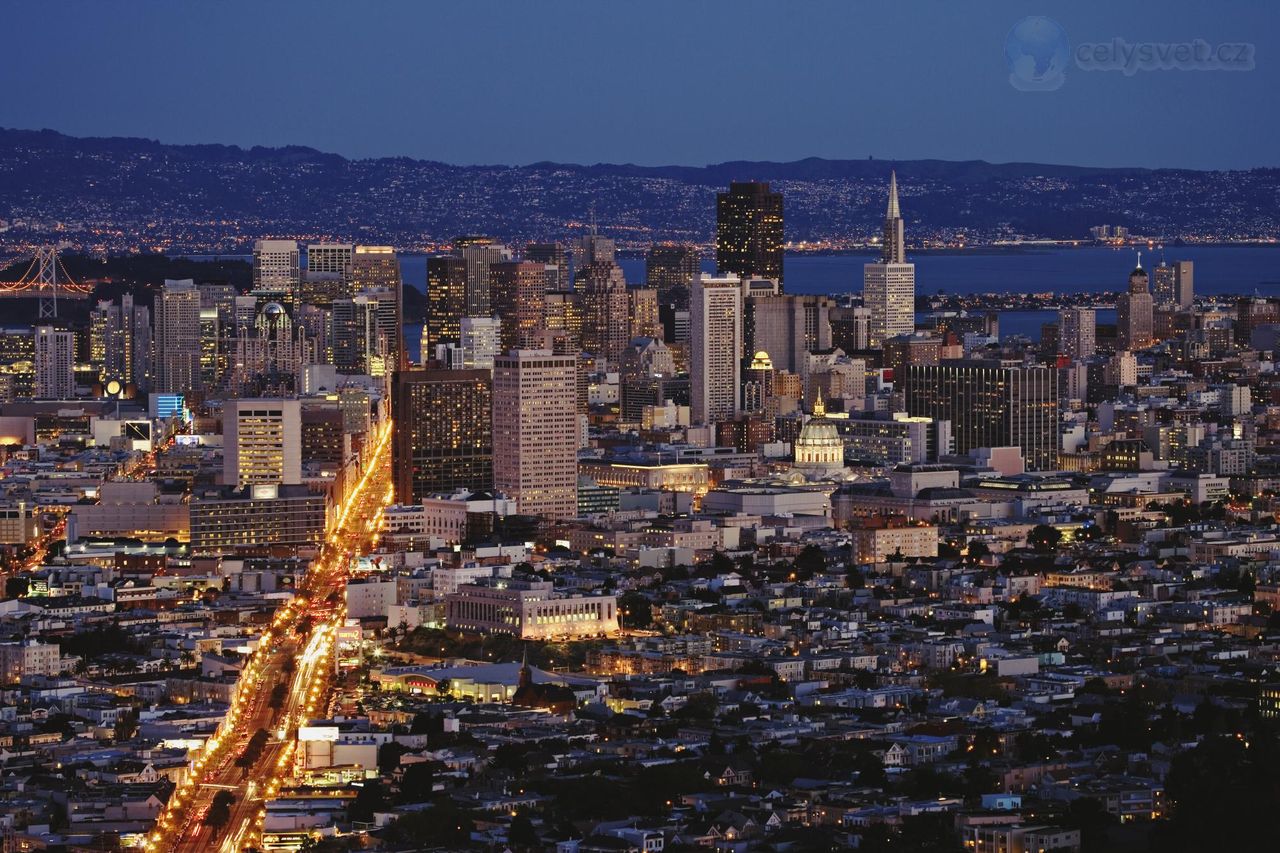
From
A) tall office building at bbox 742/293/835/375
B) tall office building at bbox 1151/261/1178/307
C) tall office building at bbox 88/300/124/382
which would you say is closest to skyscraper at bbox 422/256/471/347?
tall office building at bbox 742/293/835/375

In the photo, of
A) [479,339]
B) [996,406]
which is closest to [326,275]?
[479,339]

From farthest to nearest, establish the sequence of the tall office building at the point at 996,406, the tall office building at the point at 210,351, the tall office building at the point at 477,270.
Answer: the tall office building at the point at 477,270
the tall office building at the point at 210,351
the tall office building at the point at 996,406

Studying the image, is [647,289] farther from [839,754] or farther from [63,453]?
[839,754]

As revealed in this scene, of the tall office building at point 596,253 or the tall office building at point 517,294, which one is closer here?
the tall office building at point 517,294

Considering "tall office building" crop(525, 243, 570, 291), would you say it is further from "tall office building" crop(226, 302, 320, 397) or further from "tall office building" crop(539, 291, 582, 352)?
"tall office building" crop(226, 302, 320, 397)

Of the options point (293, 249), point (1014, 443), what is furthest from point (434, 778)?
point (293, 249)

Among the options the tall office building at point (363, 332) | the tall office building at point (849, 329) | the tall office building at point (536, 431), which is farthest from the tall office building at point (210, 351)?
the tall office building at point (536, 431)

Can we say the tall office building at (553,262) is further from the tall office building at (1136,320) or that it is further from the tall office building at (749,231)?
the tall office building at (1136,320)
